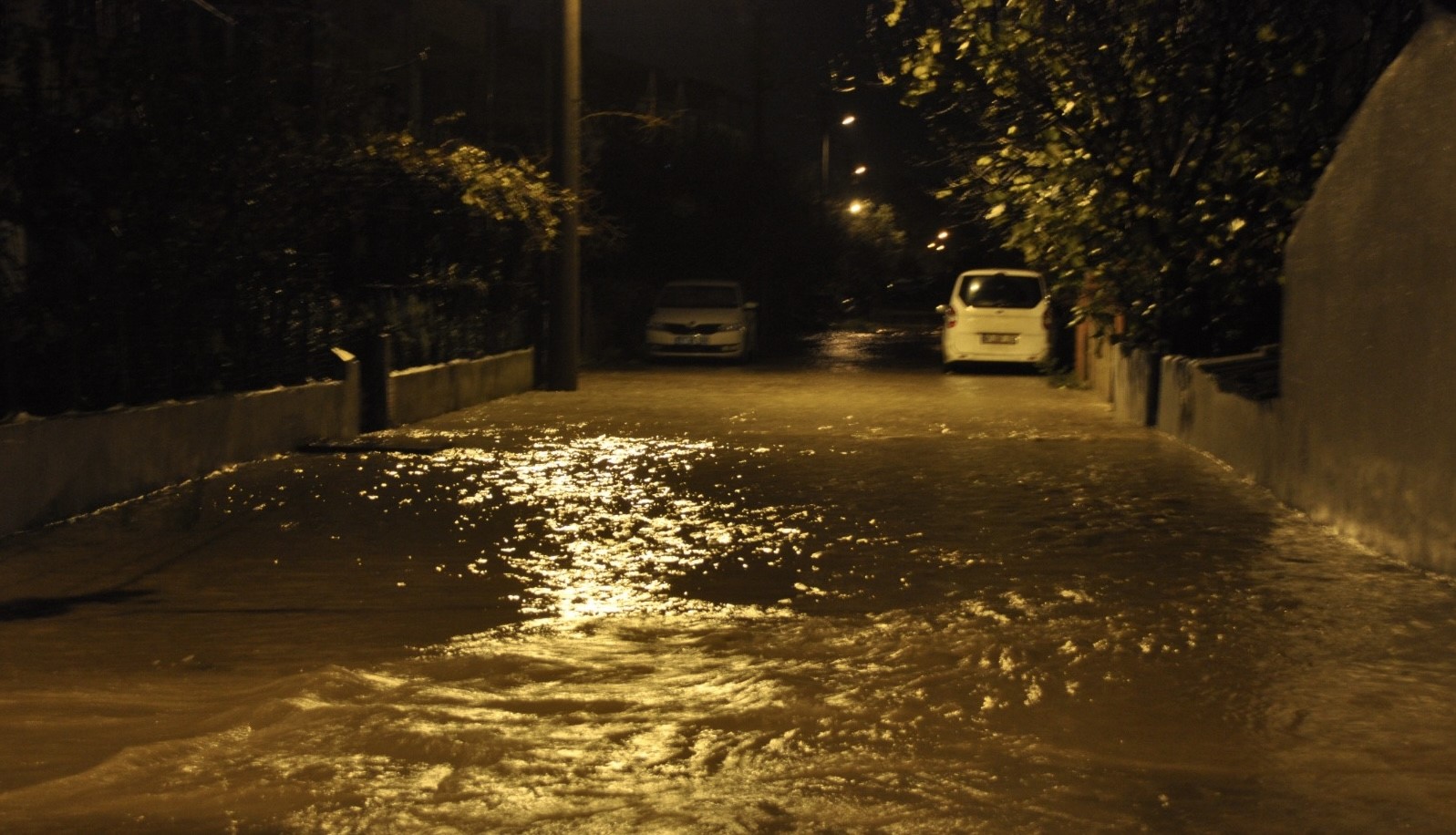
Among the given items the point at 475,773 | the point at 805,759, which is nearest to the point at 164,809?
the point at 475,773

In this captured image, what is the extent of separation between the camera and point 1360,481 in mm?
9891

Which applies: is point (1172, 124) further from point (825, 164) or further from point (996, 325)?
point (825, 164)

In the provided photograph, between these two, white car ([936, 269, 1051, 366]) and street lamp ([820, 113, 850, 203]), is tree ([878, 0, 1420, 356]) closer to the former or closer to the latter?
white car ([936, 269, 1051, 366])

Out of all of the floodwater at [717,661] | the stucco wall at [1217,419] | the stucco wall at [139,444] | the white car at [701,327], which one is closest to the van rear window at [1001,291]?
the white car at [701,327]

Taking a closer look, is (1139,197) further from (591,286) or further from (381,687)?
(591,286)

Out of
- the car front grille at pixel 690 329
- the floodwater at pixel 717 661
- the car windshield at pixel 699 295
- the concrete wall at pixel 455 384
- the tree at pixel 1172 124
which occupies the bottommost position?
the floodwater at pixel 717 661

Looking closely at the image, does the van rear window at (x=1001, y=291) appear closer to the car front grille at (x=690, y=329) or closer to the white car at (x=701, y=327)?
the white car at (x=701, y=327)

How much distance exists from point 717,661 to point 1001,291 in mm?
20700

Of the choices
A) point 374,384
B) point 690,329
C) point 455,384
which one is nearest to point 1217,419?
point 374,384

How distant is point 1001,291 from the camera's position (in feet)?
88.8

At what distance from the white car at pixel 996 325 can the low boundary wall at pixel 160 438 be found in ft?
34.5

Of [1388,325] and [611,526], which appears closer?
[1388,325]

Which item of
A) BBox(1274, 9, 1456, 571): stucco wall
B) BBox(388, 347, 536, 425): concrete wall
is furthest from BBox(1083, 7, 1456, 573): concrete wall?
BBox(388, 347, 536, 425): concrete wall

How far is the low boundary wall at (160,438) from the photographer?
1039cm
